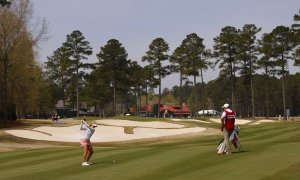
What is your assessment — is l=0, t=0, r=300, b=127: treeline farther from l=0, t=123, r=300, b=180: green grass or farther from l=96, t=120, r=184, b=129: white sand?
l=0, t=123, r=300, b=180: green grass

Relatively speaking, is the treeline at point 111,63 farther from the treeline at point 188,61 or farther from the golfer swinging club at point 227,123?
the golfer swinging club at point 227,123

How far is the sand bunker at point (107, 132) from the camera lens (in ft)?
160

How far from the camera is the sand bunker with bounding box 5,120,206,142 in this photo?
4878 centimetres

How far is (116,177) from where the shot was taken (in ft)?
53.1

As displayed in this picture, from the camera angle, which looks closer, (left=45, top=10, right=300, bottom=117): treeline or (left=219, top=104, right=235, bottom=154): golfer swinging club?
(left=219, top=104, right=235, bottom=154): golfer swinging club

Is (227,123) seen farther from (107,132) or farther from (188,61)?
(188,61)

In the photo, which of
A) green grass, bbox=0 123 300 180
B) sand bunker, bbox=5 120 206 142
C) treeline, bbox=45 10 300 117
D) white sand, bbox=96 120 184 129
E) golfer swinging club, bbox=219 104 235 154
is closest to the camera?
green grass, bbox=0 123 300 180

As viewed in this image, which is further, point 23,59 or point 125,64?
point 125,64

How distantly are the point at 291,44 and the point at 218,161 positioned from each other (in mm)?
77821

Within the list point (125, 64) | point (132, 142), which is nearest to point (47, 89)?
point (125, 64)

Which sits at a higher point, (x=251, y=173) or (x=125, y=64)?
(x=125, y=64)

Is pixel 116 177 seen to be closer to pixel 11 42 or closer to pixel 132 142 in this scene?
pixel 132 142

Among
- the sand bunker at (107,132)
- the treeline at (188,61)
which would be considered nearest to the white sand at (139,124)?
the sand bunker at (107,132)

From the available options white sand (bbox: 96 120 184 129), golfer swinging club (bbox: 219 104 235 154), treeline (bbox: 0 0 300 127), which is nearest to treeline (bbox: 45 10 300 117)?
treeline (bbox: 0 0 300 127)
